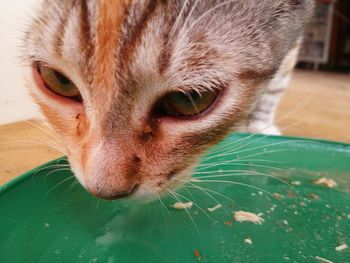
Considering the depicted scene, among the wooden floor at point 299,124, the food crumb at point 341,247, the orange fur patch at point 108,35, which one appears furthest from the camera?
the wooden floor at point 299,124

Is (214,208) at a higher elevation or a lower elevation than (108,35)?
lower

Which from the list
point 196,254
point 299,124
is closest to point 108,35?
point 196,254

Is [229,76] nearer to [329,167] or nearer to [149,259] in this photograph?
[149,259]

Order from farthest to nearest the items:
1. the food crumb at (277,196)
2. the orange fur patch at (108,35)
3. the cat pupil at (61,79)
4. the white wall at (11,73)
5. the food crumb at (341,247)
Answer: the white wall at (11,73) → the food crumb at (277,196) → the food crumb at (341,247) → the cat pupil at (61,79) → the orange fur patch at (108,35)

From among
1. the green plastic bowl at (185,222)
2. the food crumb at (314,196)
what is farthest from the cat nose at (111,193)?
the food crumb at (314,196)

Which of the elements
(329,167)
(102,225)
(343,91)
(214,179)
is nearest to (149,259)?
(102,225)

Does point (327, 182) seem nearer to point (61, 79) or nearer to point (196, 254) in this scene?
point (196, 254)

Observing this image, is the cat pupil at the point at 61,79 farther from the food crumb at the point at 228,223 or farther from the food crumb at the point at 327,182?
the food crumb at the point at 327,182
